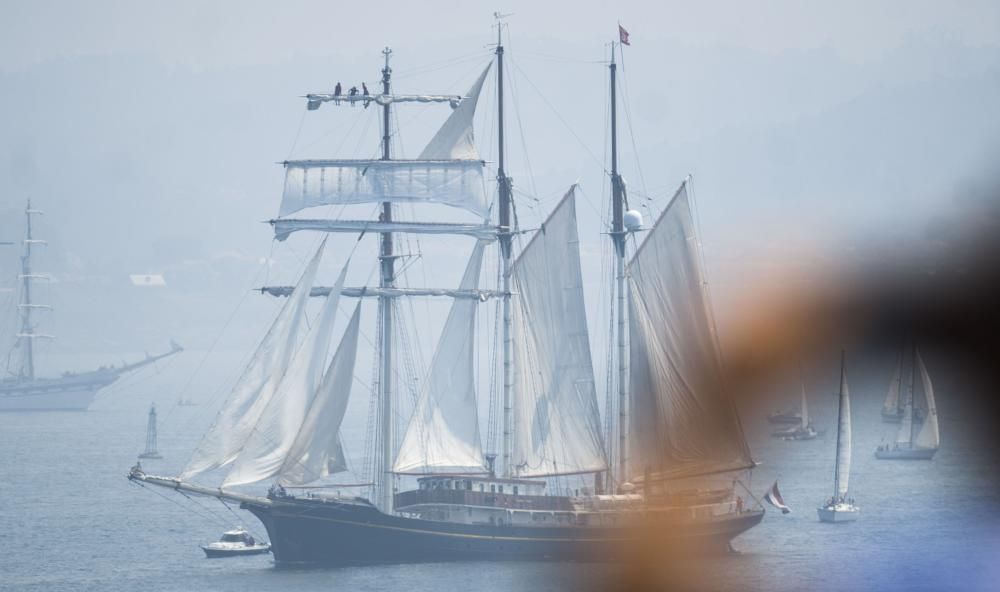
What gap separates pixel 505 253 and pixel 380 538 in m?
14.2

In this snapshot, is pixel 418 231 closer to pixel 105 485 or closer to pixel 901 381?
pixel 105 485

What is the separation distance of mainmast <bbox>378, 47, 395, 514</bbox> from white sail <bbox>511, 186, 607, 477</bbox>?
556cm

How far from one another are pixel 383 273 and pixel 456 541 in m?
12.9

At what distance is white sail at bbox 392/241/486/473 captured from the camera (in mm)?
78562

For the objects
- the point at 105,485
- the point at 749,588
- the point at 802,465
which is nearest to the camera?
the point at 749,588

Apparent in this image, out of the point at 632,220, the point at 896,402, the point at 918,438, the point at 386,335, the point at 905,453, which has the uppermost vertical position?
the point at 632,220

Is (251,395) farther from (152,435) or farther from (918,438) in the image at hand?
(918,438)

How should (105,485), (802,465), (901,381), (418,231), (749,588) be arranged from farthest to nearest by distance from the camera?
(901,381) → (802,465) → (105,485) → (418,231) → (749,588)

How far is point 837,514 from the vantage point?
95.2 m

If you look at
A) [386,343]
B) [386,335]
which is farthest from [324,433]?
[386,335]

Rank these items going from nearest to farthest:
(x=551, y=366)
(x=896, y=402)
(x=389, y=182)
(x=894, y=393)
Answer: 1. (x=551, y=366)
2. (x=389, y=182)
3. (x=894, y=393)
4. (x=896, y=402)

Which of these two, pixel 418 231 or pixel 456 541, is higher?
pixel 418 231

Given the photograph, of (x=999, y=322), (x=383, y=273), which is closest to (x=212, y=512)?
(x=383, y=273)

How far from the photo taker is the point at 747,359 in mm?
153625
